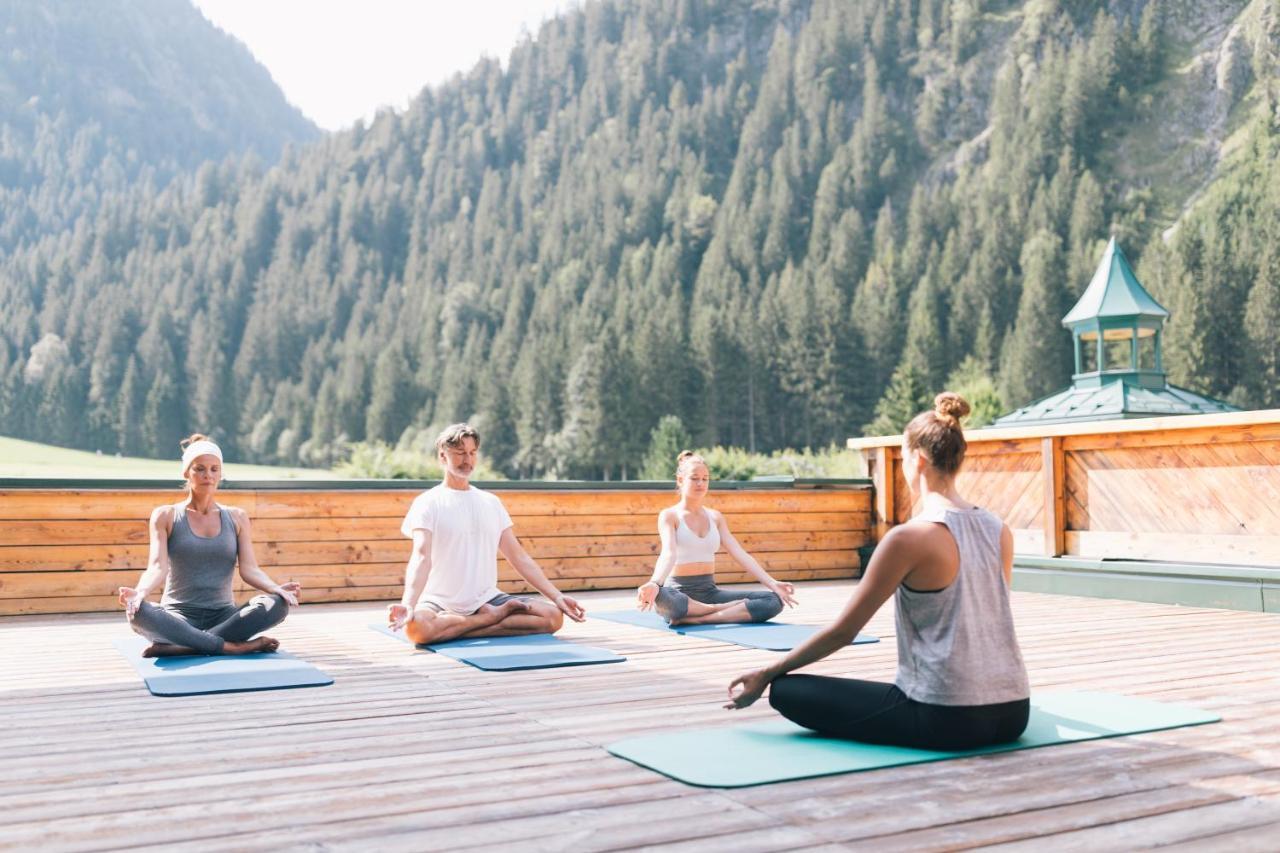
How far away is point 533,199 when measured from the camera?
10938 centimetres

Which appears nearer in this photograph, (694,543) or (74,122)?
(694,543)

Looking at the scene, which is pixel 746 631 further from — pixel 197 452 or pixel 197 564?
pixel 197 452

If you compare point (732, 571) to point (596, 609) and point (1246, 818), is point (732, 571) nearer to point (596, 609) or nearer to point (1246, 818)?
point (596, 609)

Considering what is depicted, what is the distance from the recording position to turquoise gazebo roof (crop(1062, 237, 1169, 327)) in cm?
1806

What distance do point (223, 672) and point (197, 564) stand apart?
722 millimetres

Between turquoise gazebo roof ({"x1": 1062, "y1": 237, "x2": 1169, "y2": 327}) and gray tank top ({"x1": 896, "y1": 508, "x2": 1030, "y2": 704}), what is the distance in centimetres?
1610

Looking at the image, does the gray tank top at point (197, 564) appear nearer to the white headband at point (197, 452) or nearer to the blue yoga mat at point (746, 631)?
the white headband at point (197, 452)

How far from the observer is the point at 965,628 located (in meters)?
3.11

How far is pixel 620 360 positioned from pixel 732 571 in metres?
66.0

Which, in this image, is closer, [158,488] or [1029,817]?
[1029,817]

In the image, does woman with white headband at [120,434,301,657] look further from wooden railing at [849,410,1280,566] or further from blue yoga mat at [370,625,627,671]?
wooden railing at [849,410,1280,566]

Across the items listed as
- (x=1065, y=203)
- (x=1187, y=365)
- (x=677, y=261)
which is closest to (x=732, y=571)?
(x=1187, y=365)

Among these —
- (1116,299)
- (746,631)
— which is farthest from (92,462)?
(746,631)

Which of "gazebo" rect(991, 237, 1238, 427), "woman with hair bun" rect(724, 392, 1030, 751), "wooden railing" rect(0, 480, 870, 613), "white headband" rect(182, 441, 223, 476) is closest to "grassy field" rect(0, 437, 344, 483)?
"gazebo" rect(991, 237, 1238, 427)
